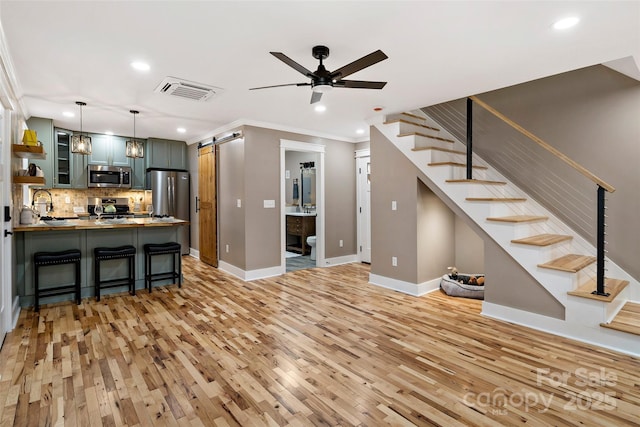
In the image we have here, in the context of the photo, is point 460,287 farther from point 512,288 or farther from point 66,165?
point 66,165

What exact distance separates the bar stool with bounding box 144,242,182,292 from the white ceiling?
1.92 m

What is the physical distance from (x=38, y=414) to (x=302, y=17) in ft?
9.70

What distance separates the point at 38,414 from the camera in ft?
6.39

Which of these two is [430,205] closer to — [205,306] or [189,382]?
[205,306]

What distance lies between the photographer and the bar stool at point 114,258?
4133 millimetres

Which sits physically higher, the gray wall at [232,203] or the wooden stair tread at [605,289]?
the gray wall at [232,203]

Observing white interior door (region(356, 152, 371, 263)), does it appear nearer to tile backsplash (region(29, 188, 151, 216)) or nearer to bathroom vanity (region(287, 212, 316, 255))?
bathroom vanity (region(287, 212, 316, 255))

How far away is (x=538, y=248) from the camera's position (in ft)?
10.5

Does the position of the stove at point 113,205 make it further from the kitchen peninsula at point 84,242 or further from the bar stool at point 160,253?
the bar stool at point 160,253

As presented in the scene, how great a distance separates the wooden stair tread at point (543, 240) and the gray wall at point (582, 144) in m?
0.44

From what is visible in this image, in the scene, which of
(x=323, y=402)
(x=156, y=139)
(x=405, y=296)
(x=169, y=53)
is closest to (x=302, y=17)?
(x=169, y=53)

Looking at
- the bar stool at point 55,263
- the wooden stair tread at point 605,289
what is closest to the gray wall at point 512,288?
the wooden stair tread at point 605,289

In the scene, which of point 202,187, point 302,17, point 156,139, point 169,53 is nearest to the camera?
point 302,17

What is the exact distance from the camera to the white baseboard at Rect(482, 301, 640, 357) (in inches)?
108
